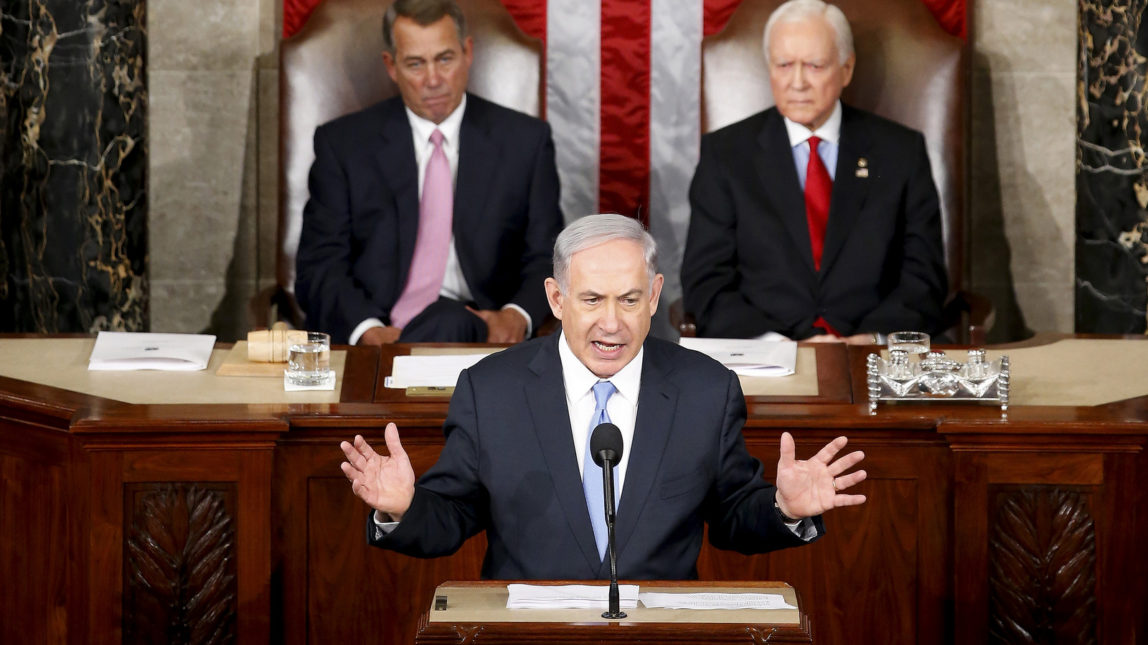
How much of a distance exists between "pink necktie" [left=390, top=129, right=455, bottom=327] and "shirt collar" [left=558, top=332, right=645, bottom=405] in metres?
2.42

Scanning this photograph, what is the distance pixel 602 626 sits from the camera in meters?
2.23

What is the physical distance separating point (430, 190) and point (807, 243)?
4.14ft

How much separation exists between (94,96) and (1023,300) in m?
3.55

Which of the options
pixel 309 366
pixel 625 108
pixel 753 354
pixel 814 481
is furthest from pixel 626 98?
pixel 814 481

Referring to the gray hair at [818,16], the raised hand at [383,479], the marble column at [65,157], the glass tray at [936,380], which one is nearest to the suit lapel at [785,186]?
the gray hair at [818,16]

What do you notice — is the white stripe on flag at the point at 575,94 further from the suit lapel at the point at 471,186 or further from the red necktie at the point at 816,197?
the red necktie at the point at 816,197

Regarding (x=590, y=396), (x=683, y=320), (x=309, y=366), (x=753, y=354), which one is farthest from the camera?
(x=683, y=320)

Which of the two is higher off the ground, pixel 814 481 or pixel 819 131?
pixel 819 131

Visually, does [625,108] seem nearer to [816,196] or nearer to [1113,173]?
[816,196]

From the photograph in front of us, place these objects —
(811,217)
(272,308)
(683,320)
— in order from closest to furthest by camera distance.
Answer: (683,320), (811,217), (272,308)

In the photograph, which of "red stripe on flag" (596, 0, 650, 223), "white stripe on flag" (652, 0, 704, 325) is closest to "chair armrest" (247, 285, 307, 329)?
"red stripe on flag" (596, 0, 650, 223)

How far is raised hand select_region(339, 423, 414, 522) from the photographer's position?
2.64 metres

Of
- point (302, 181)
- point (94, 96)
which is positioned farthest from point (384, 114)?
point (94, 96)

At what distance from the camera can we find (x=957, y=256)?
5531 mm
